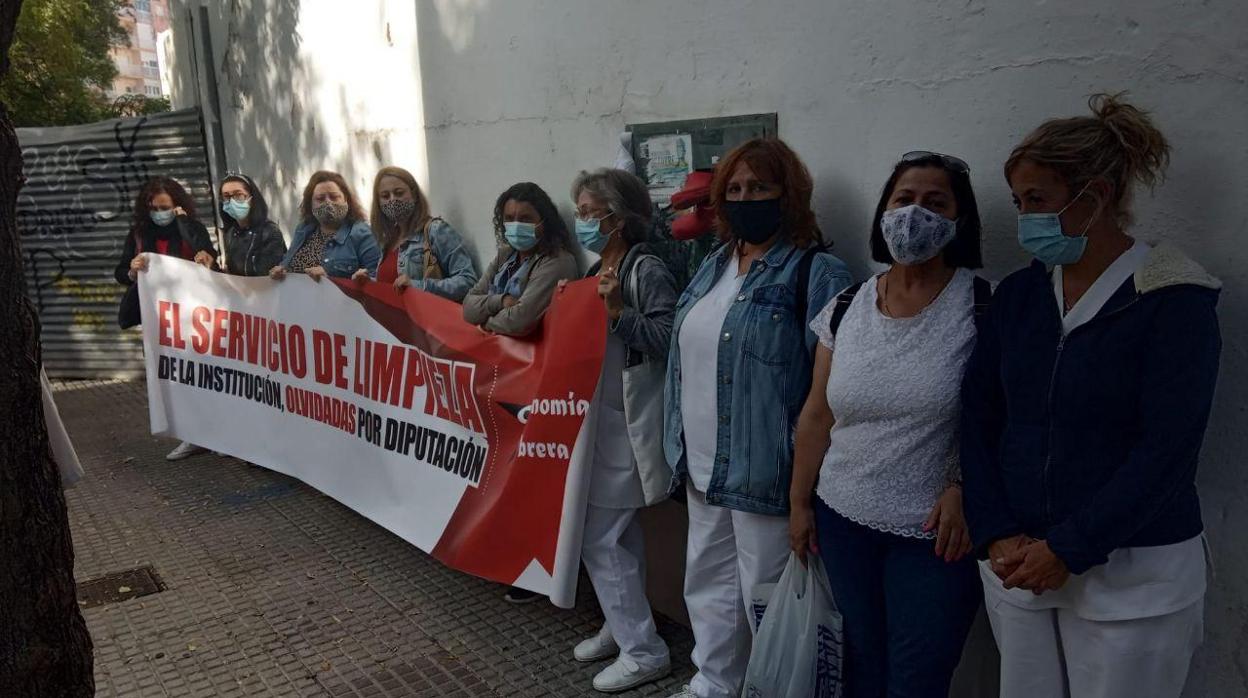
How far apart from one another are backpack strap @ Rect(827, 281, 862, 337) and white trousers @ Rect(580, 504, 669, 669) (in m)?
1.35

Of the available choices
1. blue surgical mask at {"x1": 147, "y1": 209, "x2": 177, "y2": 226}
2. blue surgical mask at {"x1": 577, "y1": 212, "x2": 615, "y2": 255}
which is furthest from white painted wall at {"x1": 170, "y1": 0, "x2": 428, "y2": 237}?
blue surgical mask at {"x1": 577, "y1": 212, "x2": 615, "y2": 255}

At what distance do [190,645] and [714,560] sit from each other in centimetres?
237

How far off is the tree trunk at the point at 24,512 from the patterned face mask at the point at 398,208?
Result: 3.26 m

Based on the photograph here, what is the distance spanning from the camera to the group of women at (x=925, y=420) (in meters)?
1.95

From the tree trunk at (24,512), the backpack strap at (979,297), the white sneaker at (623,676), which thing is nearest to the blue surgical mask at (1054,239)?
the backpack strap at (979,297)

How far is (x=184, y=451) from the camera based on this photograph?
662 cm

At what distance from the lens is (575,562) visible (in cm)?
354

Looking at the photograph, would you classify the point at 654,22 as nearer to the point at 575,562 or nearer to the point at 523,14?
the point at 523,14

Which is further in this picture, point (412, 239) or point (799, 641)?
point (412, 239)

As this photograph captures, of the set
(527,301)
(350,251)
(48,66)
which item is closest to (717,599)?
(527,301)

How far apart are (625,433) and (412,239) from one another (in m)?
2.19

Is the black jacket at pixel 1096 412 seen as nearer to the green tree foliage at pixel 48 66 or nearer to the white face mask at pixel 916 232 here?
the white face mask at pixel 916 232

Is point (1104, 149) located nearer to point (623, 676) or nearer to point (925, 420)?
point (925, 420)

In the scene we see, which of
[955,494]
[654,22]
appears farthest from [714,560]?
[654,22]
